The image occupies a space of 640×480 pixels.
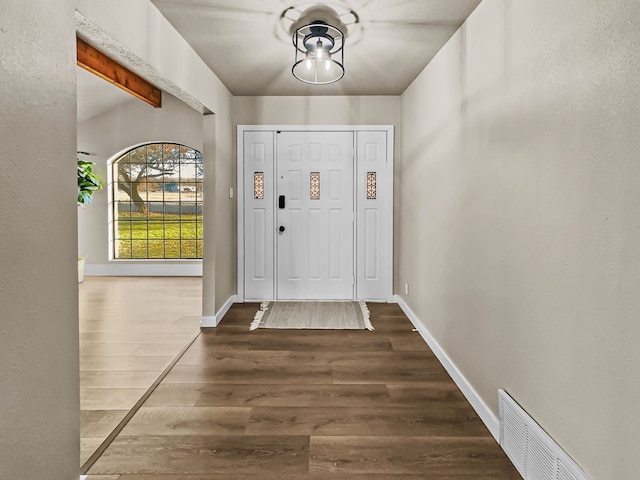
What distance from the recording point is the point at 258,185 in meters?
5.16

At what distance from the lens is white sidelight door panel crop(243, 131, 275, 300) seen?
5.11m

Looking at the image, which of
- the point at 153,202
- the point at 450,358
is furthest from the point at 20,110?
the point at 153,202

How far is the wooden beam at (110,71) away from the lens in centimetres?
383

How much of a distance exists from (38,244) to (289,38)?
7.66ft

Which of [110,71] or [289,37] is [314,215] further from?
[110,71]

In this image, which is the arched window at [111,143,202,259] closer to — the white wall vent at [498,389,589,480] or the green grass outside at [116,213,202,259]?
the green grass outside at [116,213,202,259]

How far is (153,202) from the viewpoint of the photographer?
7.26m

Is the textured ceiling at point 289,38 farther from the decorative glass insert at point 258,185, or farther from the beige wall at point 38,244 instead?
the beige wall at point 38,244

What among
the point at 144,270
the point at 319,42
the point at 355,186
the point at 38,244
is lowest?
the point at 144,270

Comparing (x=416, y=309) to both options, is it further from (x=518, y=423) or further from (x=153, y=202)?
(x=153, y=202)

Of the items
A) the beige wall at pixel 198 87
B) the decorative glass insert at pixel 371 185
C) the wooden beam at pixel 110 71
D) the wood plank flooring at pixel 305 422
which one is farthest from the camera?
the decorative glass insert at pixel 371 185

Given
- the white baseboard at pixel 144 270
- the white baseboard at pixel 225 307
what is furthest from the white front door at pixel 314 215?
the white baseboard at pixel 144 270

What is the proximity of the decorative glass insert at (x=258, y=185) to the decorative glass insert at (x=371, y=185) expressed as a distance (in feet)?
4.01

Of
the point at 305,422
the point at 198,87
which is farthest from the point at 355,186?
the point at 305,422
